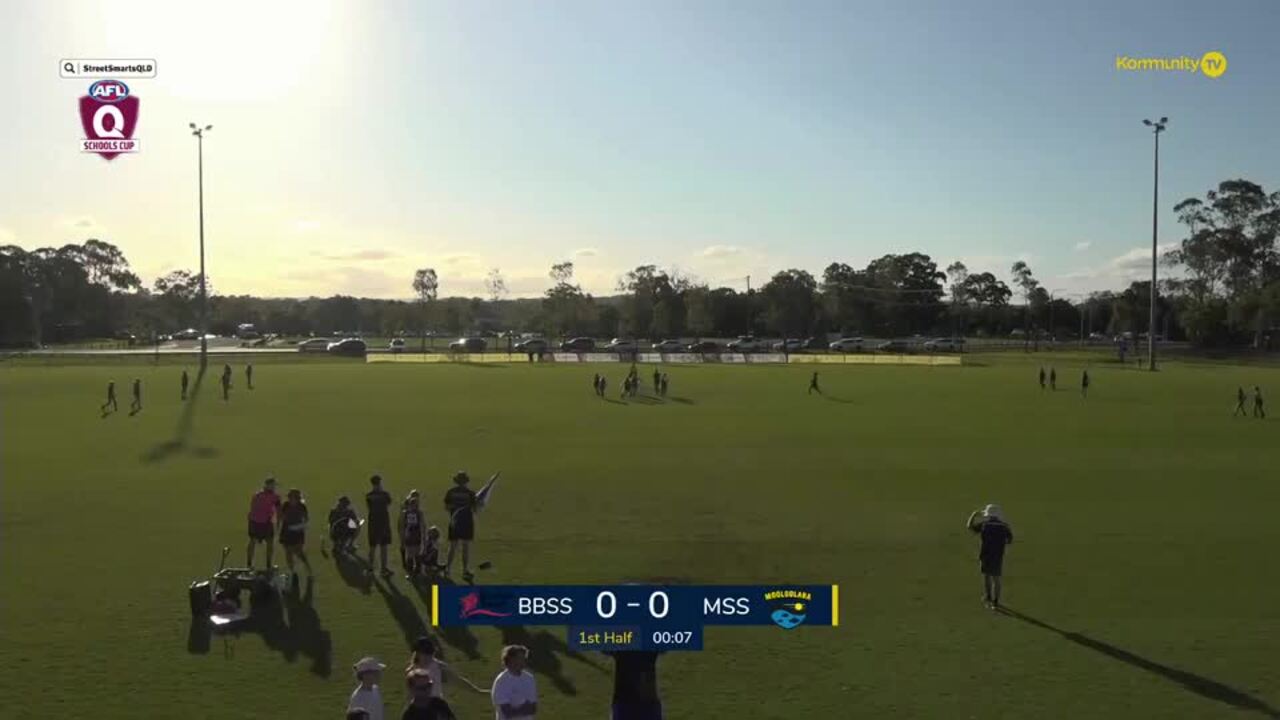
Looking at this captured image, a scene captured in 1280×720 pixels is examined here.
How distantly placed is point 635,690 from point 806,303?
408 ft

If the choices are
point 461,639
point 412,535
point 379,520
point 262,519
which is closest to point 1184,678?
point 461,639

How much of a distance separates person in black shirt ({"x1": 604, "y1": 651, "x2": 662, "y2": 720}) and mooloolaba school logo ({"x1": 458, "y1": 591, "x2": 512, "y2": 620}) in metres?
3.47

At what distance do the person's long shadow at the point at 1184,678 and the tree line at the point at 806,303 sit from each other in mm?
99589

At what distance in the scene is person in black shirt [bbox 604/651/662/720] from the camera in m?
6.18

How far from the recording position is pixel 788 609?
9938 mm

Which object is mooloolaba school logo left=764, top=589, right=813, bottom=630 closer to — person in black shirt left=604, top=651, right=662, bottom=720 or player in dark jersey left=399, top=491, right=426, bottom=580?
person in black shirt left=604, top=651, right=662, bottom=720

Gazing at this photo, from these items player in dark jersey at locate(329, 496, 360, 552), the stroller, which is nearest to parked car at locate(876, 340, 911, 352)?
player in dark jersey at locate(329, 496, 360, 552)

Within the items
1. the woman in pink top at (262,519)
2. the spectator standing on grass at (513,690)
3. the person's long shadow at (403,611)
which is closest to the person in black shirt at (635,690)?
the spectator standing on grass at (513,690)

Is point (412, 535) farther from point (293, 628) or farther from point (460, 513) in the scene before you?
point (293, 628)

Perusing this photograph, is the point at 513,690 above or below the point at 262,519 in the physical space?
above

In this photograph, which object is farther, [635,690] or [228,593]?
[228,593]

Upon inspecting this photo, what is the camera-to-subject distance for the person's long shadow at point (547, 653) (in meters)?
9.06

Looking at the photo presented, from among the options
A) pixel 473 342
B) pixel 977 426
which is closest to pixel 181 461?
pixel 977 426

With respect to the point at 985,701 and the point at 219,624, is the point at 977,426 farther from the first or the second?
the point at 219,624
